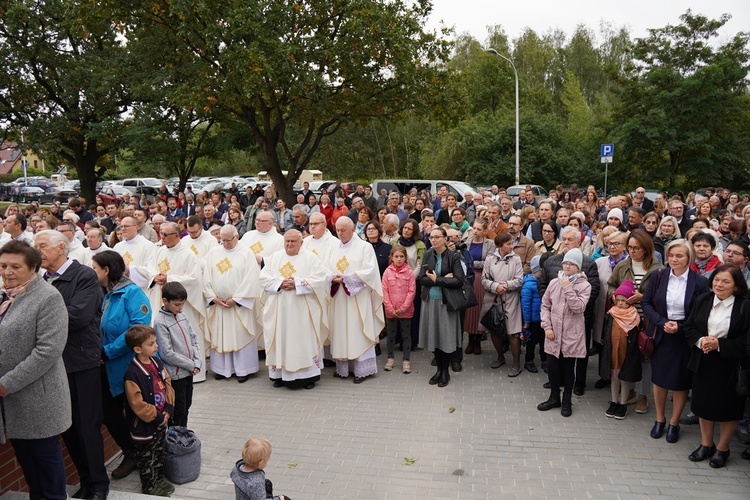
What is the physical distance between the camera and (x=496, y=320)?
7438 millimetres

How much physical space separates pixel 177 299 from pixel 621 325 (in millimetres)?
4302

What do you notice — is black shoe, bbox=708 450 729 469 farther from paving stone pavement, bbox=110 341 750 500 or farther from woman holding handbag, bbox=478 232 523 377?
woman holding handbag, bbox=478 232 523 377

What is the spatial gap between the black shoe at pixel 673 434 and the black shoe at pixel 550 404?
1.13 metres

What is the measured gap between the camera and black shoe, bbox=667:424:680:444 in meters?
5.66

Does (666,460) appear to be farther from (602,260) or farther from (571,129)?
(571,129)

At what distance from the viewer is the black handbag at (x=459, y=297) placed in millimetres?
7188

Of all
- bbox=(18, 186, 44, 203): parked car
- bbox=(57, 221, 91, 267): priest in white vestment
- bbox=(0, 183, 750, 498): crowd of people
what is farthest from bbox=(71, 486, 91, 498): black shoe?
bbox=(18, 186, 44, 203): parked car

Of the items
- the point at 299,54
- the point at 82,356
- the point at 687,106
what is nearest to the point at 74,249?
the point at 82,356

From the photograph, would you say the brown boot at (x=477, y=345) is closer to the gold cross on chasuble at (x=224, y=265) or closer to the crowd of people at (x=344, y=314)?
the crowd of people at (x=344, y=314)

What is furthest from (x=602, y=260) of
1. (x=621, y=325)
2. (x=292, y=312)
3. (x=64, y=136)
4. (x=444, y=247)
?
(x=64, y=136)

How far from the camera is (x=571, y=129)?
119 feet

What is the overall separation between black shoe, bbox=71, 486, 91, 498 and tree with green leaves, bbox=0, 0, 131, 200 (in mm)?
19042

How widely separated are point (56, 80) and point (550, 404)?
22.9 m

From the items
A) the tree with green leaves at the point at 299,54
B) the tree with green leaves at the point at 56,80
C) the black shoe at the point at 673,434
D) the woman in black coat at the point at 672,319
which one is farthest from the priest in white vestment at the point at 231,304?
the tree with green leaves at the point at 56,80
